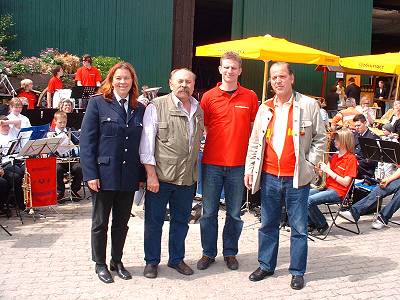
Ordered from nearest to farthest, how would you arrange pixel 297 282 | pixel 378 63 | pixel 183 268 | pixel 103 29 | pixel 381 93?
1. pixel 297 282
2. pixel 183 268
3. pixel 378 63
4. pixel 103 29
5. pixel 381 93

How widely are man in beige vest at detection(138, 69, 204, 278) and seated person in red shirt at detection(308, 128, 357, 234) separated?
2161 mm

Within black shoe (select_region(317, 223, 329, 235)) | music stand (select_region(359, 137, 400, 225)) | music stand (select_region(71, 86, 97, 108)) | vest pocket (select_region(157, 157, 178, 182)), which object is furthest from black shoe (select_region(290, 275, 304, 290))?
music stand (select_region(71, 86, 97, 108))

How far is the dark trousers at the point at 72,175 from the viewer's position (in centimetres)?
808

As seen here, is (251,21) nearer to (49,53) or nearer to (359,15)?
(359,15)

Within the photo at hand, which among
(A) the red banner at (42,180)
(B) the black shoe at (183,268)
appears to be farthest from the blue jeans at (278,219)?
(A) the red banner at (42,180)

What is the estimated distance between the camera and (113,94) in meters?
4.63

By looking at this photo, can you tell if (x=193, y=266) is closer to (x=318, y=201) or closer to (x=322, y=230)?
(x=318, y=201)

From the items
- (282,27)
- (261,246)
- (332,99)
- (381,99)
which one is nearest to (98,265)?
(261,246)

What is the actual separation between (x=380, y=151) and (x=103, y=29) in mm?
10754

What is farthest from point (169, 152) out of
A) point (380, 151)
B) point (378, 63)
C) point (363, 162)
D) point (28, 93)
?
point (378, 63)

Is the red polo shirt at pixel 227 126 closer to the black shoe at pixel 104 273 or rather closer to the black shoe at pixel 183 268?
the black shoe at pixel 183 268

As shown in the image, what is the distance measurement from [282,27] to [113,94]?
14372mm

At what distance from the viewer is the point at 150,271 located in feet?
16.1

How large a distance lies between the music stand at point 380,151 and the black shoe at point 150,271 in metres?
3.58
